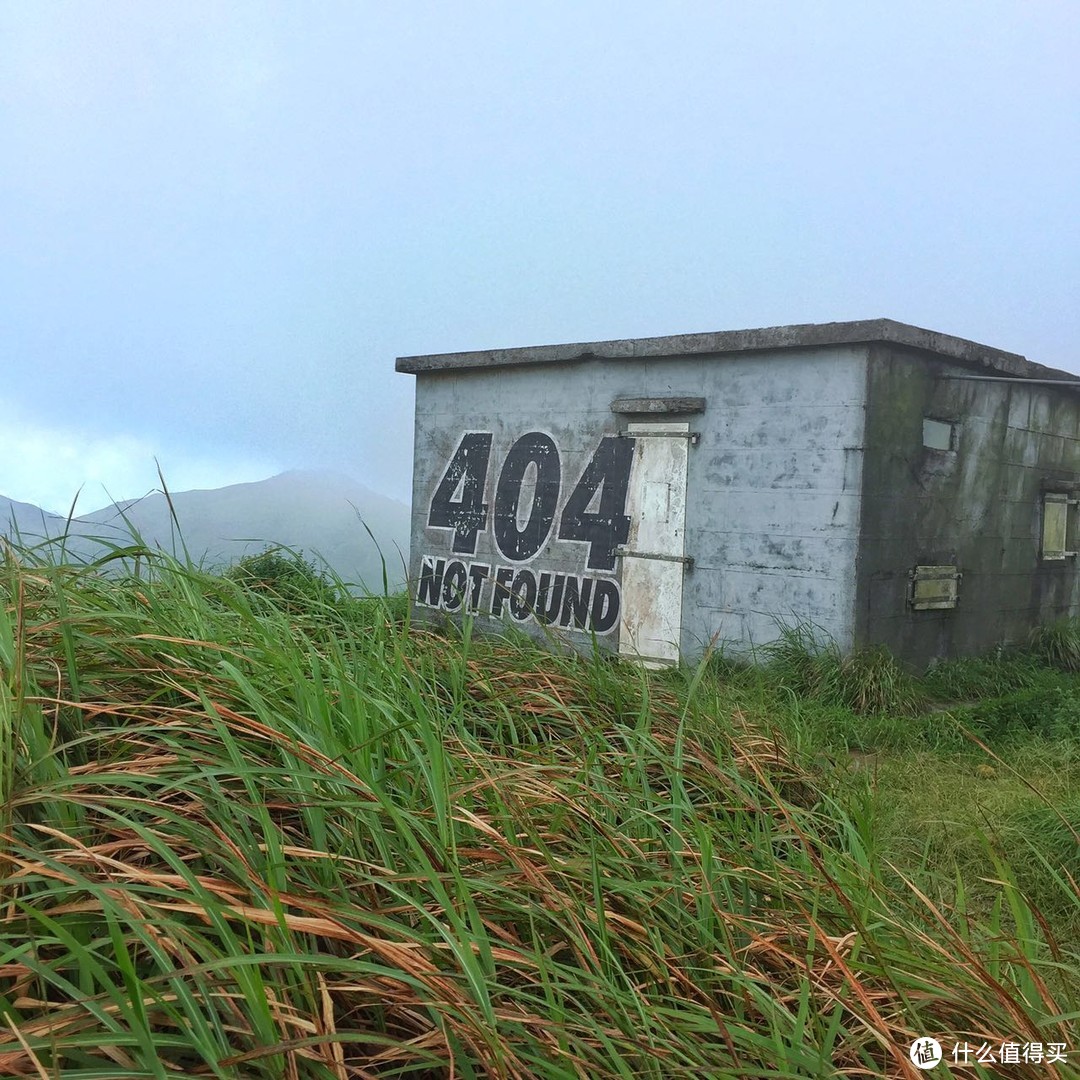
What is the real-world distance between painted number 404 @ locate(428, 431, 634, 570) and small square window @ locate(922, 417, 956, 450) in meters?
2.46

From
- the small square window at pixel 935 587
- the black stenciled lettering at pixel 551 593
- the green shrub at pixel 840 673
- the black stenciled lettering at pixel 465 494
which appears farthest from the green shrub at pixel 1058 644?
the black stenciled lettering at pixel 465 494

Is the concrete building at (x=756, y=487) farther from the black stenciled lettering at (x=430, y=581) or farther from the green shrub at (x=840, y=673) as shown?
the green shrub at (x=840, y=673)

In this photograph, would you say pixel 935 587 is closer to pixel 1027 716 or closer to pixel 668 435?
pixel 1027 716

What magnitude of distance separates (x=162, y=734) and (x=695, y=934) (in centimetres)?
116

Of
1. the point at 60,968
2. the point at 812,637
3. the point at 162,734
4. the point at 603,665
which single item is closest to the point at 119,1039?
the point at 60,968

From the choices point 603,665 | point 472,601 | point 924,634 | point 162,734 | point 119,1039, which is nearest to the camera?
point 119,1039

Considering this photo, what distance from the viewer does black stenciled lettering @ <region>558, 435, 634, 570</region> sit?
924cm

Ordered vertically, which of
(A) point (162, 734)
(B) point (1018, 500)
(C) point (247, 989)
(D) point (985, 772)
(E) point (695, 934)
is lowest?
(D) point (985, 772)

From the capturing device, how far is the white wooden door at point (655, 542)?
8.81 m

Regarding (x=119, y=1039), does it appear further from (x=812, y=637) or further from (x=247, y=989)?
(x=812, y=637)

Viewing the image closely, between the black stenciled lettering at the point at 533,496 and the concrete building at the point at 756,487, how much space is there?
2 cm

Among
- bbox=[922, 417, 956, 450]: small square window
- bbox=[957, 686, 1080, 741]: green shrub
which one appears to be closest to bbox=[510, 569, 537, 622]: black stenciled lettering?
bbox=[922, 417, 956, 450]: small square window

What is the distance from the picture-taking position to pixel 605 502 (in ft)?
30.7

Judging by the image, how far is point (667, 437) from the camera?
8.96m
